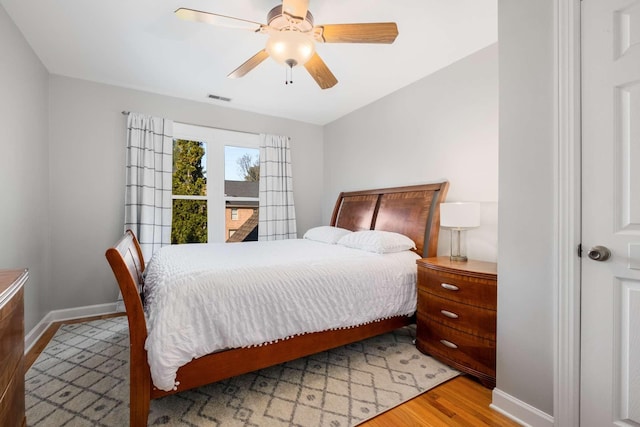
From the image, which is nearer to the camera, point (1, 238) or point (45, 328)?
point (1, 238)

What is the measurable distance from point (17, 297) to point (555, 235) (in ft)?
8.13

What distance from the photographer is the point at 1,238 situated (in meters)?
2.02

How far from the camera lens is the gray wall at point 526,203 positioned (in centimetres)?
142

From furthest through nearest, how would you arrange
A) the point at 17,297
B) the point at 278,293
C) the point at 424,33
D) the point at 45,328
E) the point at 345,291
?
the point at 45,328 < the point at 424,33 < the point at 345,291 < the point at 278,293 < the point at 17,297

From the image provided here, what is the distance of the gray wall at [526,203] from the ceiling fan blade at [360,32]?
634 mm

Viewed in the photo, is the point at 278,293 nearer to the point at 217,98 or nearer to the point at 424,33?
the point at 424,33

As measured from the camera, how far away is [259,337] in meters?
1.66

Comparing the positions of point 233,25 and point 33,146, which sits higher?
point 233,25

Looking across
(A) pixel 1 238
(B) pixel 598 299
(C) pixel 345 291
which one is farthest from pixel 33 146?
(B) pixel 598 299

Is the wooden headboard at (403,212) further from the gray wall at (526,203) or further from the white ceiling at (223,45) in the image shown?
the white ceiling at (223,45)

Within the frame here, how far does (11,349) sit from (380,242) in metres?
2.30

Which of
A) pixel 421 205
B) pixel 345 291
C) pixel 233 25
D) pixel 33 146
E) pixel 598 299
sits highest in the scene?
pixel 233 25

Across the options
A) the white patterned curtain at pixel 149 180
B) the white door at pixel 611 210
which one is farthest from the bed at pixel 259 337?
the white door at pixel 611 210

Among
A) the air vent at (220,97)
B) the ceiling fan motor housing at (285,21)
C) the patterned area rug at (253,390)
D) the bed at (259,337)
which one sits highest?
the air vent at (220,97)
